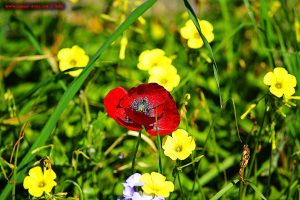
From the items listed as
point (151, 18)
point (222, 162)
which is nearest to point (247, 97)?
point (222, 162)

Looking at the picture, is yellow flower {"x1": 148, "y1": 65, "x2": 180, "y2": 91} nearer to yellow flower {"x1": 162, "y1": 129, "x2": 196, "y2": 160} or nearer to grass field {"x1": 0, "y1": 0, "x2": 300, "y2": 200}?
grass field {"x1": 0, "y1": 0, "x2": 300, "y2": 200}

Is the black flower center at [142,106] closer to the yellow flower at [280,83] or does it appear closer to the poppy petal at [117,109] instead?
the poppy petal at [117,109]

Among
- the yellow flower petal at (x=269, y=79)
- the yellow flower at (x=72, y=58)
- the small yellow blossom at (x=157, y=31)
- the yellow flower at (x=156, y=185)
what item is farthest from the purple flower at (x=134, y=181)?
the small yellow blossom at (x=157, y=31)

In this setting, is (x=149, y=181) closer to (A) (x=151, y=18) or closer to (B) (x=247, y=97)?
(B) (x=247, y=97)

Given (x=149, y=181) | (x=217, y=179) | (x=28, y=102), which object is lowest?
(x=149, y=181)

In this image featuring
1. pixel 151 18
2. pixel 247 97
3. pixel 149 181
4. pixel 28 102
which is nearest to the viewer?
pixel 149 181

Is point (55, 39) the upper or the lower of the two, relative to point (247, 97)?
upper

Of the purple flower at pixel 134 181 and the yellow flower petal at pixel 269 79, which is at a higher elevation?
the yellow flower petal at pixel 269 79
